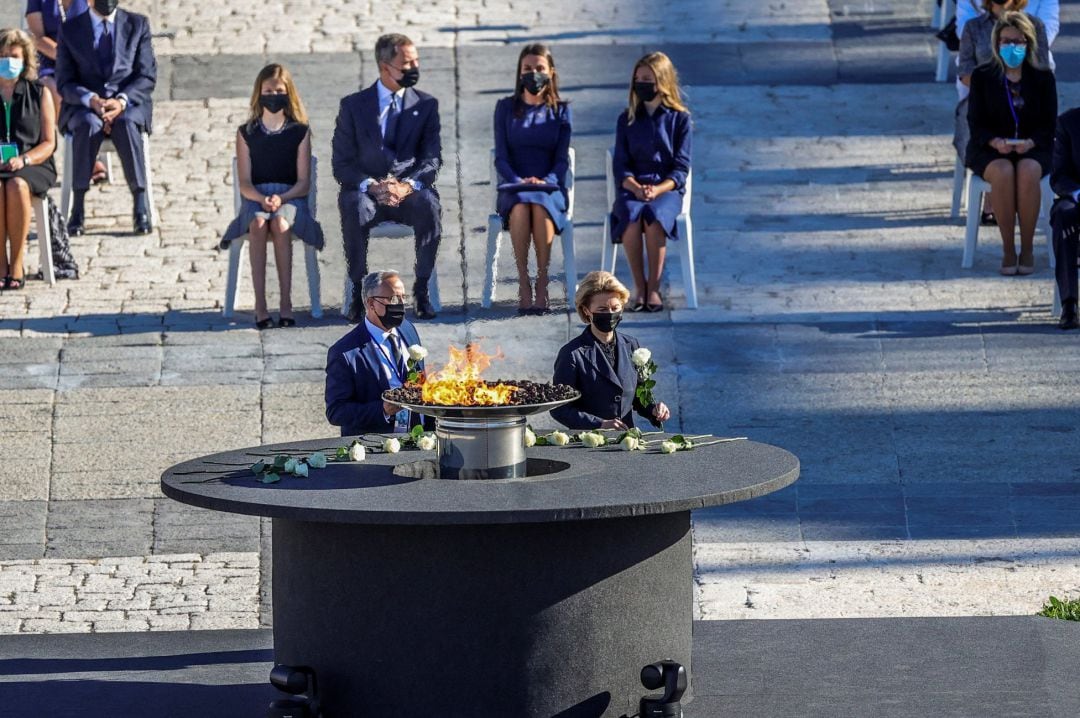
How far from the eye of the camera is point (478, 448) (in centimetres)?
720

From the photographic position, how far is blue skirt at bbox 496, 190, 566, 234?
1238cm

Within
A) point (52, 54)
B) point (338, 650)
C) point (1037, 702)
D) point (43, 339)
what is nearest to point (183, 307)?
point (43, 339)

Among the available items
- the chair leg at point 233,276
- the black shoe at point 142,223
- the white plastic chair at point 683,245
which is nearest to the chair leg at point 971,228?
the white plastic chair at point 683,245

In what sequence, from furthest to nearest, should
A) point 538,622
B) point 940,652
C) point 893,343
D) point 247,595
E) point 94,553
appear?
point 893,343, point 94,553, point 247,595, point 940,652, point 538,622

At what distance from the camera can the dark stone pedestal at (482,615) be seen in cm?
676

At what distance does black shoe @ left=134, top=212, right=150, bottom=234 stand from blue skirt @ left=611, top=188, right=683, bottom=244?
3.39 metres

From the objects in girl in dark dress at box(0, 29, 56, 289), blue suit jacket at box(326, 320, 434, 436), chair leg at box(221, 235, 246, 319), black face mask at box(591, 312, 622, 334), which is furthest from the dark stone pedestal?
girl in dark dress at box(0, 29, 56, 289)

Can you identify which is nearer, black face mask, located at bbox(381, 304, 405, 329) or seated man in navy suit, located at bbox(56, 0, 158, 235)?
black face mask, located at bbox(381, 304, 405, 329)

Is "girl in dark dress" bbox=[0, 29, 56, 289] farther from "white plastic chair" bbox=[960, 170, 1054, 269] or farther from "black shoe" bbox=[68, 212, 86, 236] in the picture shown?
"white plastic chair" bbox=[960, 170, 1054, 269]

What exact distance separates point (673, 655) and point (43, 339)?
6000mm

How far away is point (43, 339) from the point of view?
39.4 feet

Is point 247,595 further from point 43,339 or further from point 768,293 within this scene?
point 768,293

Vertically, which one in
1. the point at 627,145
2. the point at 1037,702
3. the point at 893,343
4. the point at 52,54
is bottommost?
the point at 1037,702

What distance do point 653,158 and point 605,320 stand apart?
384cm
